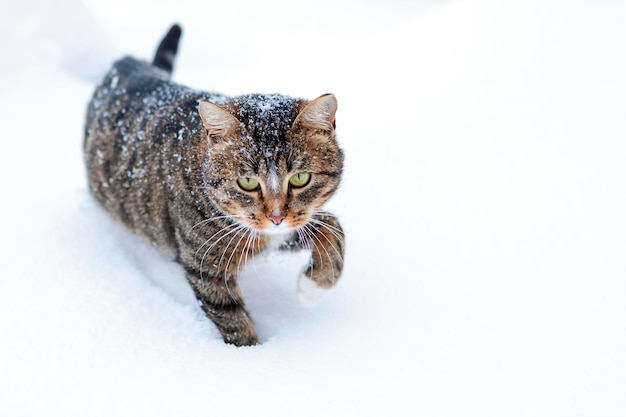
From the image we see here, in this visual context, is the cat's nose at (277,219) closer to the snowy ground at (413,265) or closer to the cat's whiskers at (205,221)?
the cat's whiskers at (205,221)

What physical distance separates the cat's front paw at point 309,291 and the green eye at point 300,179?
1.44ft

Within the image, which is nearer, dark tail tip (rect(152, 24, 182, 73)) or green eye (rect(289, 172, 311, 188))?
green eye (rect(289, 172, 311, 188))

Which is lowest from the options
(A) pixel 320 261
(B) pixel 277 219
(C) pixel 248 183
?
(A) pixel 320 261

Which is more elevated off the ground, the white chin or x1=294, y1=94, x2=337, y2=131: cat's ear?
x1=294, y1=94, x2=337, y2=131: cat's ear

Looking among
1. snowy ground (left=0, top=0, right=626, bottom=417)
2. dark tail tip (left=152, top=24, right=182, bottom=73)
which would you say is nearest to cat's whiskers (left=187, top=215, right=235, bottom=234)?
snowy ground (left=0, top=0, right=626, bottom=417)

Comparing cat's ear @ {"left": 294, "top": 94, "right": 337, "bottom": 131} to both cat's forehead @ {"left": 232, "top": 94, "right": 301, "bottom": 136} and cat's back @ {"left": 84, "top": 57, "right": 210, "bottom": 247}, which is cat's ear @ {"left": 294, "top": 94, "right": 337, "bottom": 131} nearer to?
cat's forehead @ {"left": 232, "top": 94, "right": 301, "bottom": 136}

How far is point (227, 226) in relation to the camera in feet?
6.76

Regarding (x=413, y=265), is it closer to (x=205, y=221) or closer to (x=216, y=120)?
(x=205, y=221)

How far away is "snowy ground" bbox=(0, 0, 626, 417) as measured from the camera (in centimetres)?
179

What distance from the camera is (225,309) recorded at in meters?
2.14

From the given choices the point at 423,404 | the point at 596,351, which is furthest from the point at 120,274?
the point at 596,351

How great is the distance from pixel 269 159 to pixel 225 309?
26.2 inches

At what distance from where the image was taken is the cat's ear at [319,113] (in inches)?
74.2

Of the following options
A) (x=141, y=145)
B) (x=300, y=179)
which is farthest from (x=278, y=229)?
(x=141, y=145)
